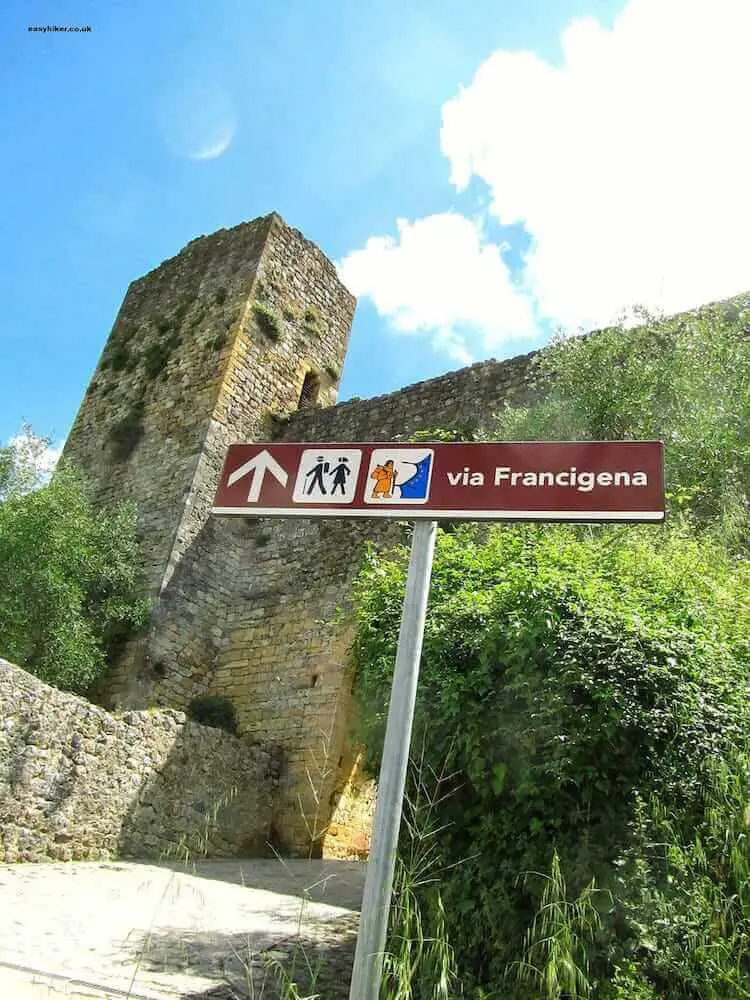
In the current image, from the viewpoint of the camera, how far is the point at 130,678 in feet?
35.9

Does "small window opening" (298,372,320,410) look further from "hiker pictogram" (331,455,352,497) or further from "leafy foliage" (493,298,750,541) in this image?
"hiker pictogram" (331,455,352,497)

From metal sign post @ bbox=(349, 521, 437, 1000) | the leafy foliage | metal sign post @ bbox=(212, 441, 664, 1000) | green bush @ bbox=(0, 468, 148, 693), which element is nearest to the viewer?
metal sign post @ bbox=(349, 521, 437, 1000)

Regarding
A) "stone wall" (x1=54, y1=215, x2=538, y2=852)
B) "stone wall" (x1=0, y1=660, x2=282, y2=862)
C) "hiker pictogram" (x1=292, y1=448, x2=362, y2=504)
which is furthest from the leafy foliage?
"stone wall" (x1=0, y1=660, x2=282, y2=862)

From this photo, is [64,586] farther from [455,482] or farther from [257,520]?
[455,482]

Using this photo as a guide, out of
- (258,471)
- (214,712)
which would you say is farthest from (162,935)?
(214,712)

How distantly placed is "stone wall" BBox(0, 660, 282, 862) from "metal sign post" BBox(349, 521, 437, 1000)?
12.9ft

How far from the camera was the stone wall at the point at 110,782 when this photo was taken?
690cm

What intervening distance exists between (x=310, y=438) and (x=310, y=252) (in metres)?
4.82

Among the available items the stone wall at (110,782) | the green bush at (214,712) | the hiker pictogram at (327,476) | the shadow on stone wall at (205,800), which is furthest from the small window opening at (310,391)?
the hiker pictogram at (327,476)

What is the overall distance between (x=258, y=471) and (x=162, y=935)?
Result: 307cm

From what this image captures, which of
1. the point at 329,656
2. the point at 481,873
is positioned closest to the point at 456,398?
the point at 329,656

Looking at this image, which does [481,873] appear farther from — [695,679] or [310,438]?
[310,438]

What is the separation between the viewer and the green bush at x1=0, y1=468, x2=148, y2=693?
1048 centimetres

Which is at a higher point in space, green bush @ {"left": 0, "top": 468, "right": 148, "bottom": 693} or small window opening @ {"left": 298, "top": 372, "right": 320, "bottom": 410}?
small window opening @ {"left": 298, "top": 372, "right": 320, "bottom": 410}
